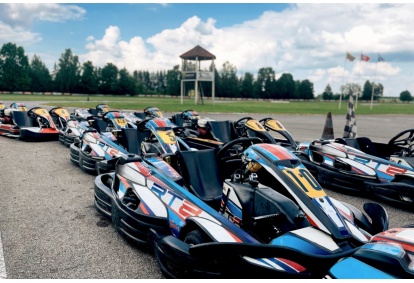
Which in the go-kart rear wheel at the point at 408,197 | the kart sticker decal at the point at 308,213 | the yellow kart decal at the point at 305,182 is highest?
the yellow kart decal at the point at 305,182

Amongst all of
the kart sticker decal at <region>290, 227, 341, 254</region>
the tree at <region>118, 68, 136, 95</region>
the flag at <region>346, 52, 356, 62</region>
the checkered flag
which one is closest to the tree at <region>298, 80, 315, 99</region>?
the tree at <region>118, 68, 136, 95</region>

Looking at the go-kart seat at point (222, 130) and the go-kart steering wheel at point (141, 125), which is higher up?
the go-kart steering wheel at point (141, 125)

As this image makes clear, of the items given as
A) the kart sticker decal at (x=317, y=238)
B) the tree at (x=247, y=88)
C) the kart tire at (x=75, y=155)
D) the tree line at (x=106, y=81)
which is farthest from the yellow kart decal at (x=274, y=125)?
the tree at (x=247, y=88)

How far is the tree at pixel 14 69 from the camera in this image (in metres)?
66.3

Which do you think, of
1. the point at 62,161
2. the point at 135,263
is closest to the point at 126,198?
the point at 135,263

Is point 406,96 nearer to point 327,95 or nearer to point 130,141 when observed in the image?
point 327,95

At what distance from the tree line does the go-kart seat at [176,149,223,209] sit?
5445 cm

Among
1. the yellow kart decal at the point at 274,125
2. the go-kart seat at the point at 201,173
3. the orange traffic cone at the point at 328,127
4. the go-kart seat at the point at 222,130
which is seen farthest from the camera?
the orange traffic cone at the point at 328,127

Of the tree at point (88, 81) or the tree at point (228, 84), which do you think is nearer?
the tree at point (88, 81)

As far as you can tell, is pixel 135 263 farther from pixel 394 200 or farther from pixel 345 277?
pixel 394 200

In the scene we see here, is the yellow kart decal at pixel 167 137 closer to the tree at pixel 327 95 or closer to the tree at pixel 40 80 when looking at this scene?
the tree at pixel 40 80

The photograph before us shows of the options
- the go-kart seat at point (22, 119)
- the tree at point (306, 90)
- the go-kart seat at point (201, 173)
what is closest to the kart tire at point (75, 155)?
the go-kart seat at point (201, 173)

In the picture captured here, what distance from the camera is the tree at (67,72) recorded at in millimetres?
72812

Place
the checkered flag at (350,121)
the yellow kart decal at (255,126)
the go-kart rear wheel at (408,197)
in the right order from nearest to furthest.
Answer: the go-kart rear wheel at (408,197) < the yellow kart decal at (255,126) < the checkered flag at (350,121)
